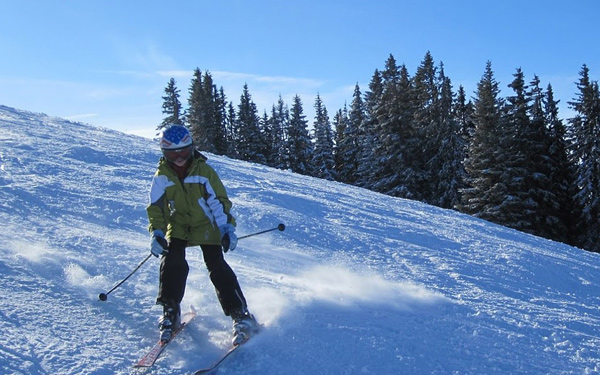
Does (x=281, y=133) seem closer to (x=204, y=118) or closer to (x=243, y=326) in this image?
(x=204, y=118)

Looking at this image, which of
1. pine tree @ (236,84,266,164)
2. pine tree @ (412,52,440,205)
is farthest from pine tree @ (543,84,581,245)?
pine tree @ (236,84,266,164)

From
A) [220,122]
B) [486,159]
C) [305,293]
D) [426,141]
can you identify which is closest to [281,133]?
[220,122]

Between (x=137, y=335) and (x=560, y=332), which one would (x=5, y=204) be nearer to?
(x=137, y=335)

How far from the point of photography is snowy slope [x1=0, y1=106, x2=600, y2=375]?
3545 millimetres

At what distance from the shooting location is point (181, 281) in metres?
3.87

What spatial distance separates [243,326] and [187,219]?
1052 millimetres

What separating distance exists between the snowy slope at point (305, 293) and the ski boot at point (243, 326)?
0.10m

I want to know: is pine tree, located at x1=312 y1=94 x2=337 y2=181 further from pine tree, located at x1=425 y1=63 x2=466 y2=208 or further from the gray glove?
the gray glove

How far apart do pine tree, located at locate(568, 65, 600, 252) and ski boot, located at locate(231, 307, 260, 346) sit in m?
32.6

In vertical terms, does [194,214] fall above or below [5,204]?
above

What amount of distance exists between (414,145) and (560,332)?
3536cm

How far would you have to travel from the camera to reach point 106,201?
25.7ft

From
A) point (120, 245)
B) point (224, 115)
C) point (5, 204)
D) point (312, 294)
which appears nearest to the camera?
point (312, 294)

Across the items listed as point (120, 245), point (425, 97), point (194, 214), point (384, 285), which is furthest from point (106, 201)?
point (425, 97)
